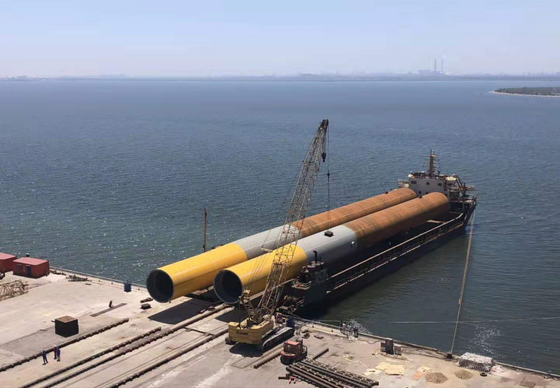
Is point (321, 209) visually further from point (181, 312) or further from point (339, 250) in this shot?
point (181, 312)

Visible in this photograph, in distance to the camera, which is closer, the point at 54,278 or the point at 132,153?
the point at 54,278

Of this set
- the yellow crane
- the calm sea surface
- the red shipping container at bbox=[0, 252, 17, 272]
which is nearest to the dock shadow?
the yellow crane

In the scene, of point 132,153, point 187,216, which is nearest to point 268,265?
point 187,216

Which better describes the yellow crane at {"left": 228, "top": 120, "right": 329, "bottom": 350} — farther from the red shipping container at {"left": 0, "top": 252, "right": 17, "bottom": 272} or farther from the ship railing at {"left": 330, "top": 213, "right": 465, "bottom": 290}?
the red shipping container at {"left": 0, "top": 252, "right": 17, "bottom": 272}

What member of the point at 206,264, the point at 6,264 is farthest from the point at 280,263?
the point at 6,264

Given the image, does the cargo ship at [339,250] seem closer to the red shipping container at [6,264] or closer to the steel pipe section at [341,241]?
the steel pipe section at [341,241]

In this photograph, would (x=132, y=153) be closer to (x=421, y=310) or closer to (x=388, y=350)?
(x=421, y=310)
